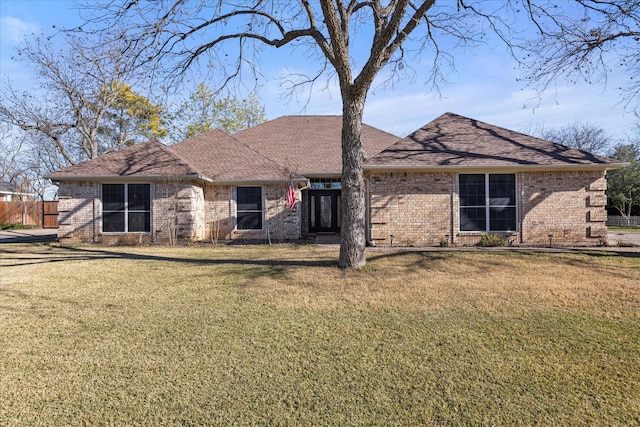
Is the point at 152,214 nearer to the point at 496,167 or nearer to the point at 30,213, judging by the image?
the point at 496,167

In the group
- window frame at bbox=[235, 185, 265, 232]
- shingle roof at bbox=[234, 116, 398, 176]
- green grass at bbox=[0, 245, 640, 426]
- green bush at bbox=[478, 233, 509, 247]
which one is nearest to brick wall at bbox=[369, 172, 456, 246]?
green bush at bbox=[478, 233, 509, 247]

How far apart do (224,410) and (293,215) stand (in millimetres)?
12938

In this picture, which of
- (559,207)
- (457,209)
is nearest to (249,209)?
(457,209)

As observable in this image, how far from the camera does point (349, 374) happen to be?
3.38m

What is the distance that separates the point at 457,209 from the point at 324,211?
7614 mm

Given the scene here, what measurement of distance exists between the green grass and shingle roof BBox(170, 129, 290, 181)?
8194mm

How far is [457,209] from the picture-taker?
41.1 feet

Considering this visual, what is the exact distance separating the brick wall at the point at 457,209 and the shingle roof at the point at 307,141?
4.75 m

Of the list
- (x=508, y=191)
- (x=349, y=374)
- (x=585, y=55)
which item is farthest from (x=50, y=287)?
(x=585, y=55)

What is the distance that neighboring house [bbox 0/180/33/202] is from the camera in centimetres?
3841

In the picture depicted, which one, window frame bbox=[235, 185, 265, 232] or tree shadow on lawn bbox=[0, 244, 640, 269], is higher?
window frame bbox=[235, 185, 265, 232]

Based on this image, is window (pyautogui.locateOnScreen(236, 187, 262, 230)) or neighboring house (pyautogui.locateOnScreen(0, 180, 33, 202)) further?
neighboring house (pyautogui.locateOnScreen(0, 180, 33, 202))

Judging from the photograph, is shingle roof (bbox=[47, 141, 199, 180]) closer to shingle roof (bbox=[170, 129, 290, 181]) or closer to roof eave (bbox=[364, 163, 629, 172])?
shingle roof (bbox=[170, 129, 290, 181])

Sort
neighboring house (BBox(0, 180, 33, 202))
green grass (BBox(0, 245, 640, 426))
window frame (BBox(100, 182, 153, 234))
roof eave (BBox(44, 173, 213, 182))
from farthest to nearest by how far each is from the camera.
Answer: neighboring house (BBox(0, 180, 33, 202))
window frame (BBox(100, 182, 153, 234))
roof eave (BBox(44, 173, 213, 182))
green grass (BBox(0, 245, 640, 426))
